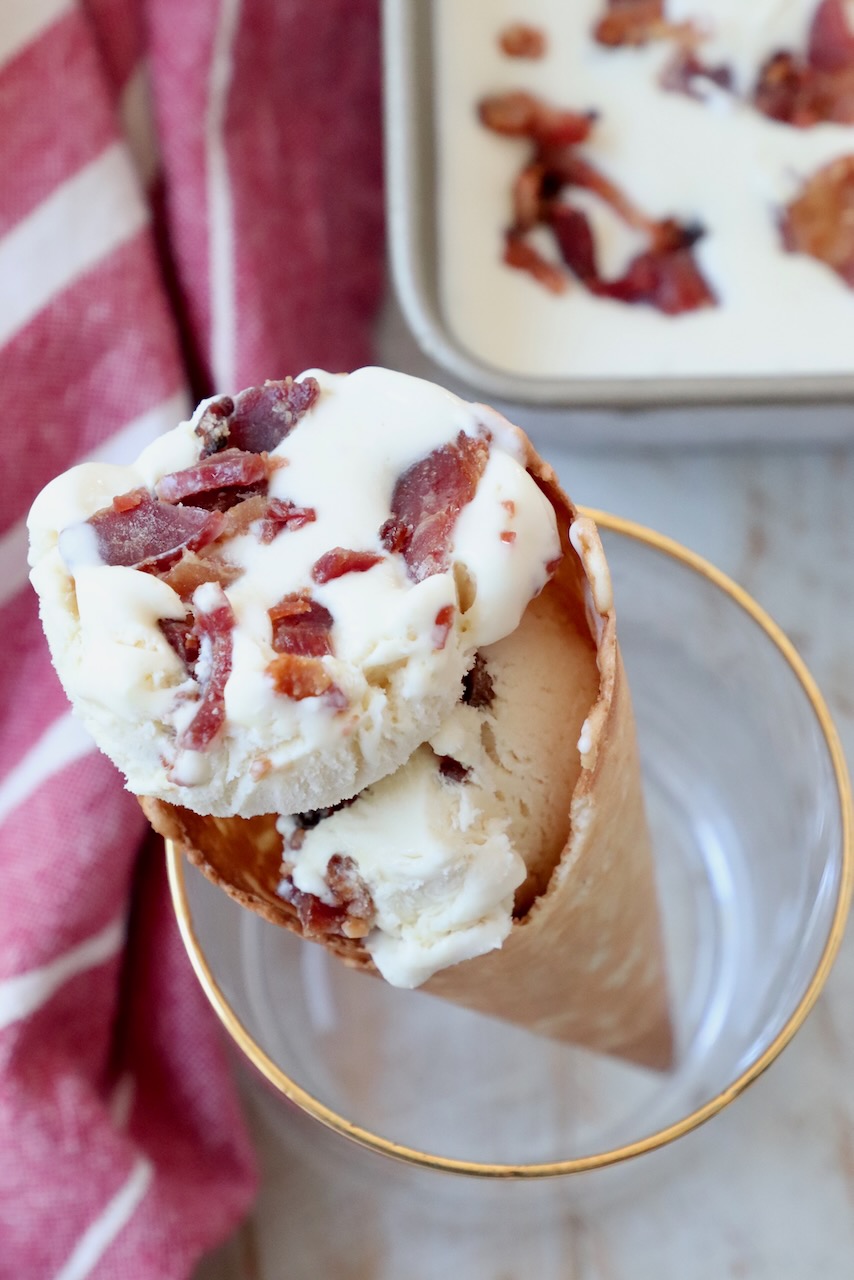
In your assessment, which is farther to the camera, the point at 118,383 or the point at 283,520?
the point at 118,383

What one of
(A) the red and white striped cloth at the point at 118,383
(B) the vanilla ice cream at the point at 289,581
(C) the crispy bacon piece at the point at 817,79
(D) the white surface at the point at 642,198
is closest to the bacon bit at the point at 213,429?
(B) the vanilla ice cream at the point at 289,581

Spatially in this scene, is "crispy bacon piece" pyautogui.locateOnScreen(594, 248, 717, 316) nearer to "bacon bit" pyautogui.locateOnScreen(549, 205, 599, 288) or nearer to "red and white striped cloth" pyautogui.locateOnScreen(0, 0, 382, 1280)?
"bacon bit" pyautogui.locateOnScreen(549, 205, 599, 288)

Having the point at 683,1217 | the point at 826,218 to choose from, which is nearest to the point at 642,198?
the point at 826,218

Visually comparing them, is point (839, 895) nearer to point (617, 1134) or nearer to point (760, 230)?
point (617, 1134)

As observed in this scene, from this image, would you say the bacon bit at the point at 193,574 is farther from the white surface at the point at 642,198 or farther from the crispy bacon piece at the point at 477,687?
the white surface at the point at 642,198

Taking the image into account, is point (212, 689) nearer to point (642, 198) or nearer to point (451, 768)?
point (451, 768)

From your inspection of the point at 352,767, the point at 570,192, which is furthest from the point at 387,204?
the point at 352,767
